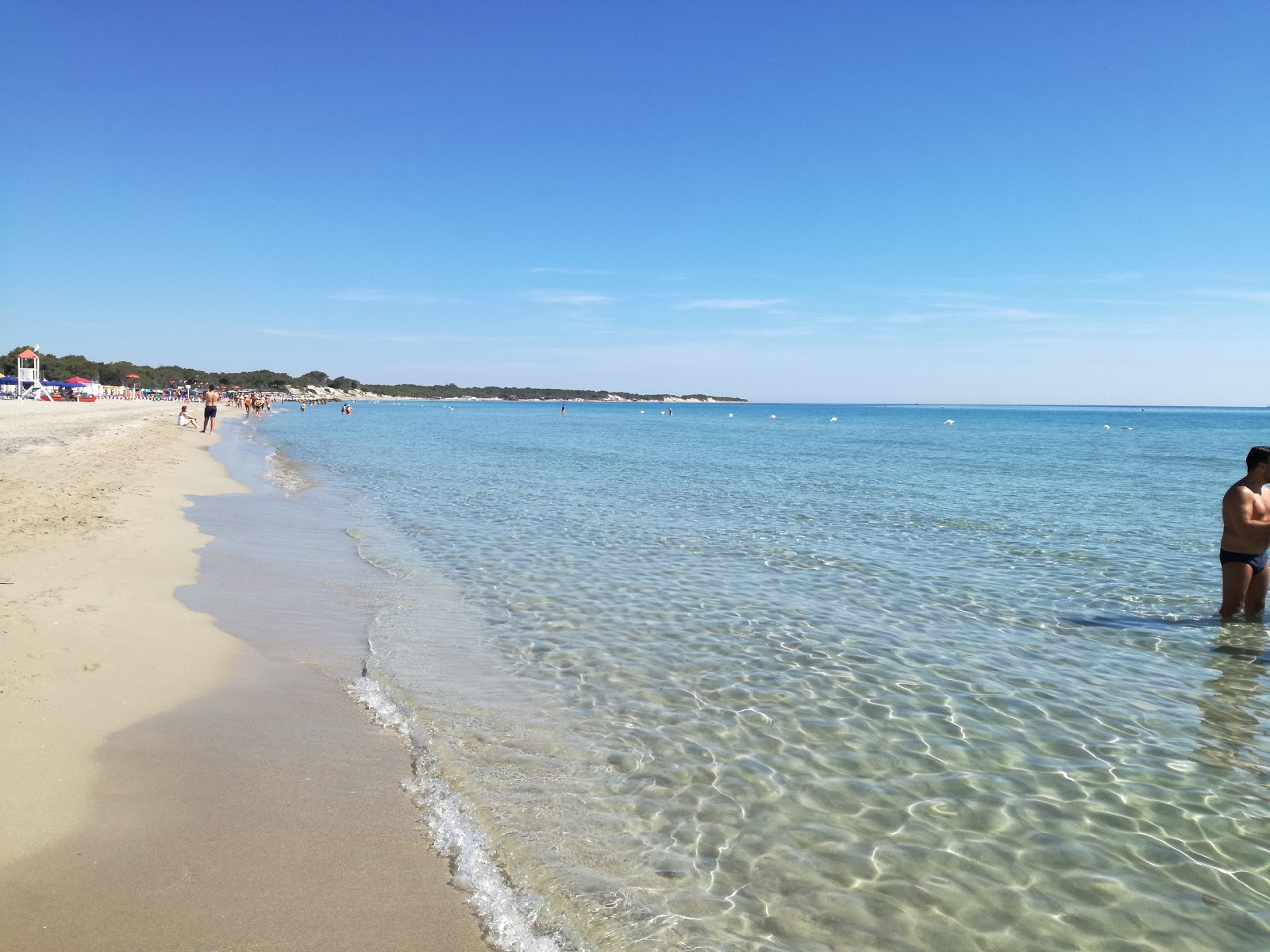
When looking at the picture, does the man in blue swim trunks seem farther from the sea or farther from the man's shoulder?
the sea

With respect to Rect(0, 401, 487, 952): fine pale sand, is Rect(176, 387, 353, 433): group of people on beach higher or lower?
higher

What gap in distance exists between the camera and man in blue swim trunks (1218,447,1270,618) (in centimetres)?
851

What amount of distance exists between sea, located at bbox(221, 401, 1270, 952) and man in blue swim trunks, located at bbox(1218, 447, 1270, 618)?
394mm

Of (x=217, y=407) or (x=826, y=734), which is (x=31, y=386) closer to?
(x=217, y=407)

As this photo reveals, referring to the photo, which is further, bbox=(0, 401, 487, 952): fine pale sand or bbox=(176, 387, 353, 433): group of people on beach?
bbox=(176, 387, 353, 433): group of people on beach

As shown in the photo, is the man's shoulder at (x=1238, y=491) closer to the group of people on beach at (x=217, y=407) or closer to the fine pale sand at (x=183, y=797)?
the fine pale sand at (x=183, y=797)

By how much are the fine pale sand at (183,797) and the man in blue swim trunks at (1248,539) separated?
921 cm

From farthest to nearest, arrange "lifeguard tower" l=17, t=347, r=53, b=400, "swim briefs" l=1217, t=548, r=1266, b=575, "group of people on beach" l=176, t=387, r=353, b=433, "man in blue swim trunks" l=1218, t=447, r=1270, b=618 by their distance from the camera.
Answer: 1. "lifeguard tower" l=17, t=347, r=53, b=400
2. "group of people on beach" l=176, t=387, r=353, b=433
3. "swim briefs" l=1217, t=548, r=1266, b=575
4. "man in blue swim trunks" l=1218, t=447, r=1270, b=618

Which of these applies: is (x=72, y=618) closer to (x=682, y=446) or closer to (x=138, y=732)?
(x=138, y=732)

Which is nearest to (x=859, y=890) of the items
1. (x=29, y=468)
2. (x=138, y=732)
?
(x=138, y=732)

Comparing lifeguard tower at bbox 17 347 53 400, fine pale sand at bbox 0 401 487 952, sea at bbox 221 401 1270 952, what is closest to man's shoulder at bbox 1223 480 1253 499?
sea at bbox 221 401 1270 952

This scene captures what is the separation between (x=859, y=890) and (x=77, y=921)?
3.69 metres

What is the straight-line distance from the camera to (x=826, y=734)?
5.97 m

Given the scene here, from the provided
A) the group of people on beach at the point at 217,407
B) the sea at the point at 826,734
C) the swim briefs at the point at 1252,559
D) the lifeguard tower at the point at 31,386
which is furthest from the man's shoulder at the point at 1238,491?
the lifeguard tower at the point at 31,386
